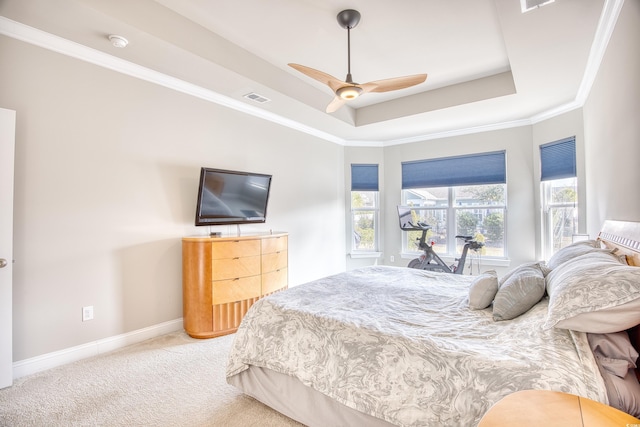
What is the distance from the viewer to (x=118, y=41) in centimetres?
243

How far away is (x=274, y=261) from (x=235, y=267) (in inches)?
21.6

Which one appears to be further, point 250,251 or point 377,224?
point 377,224

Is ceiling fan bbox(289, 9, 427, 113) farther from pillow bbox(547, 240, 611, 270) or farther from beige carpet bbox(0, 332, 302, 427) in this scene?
beige carpet bbox(0, 332, 302, 427)

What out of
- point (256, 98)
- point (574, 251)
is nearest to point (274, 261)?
point (256, 98)

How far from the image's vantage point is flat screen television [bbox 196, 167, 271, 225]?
10.7 feet

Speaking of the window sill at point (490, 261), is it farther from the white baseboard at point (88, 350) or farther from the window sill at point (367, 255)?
the white baseboard at point (88, 350)

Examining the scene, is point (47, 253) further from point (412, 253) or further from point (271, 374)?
point (412, 253)

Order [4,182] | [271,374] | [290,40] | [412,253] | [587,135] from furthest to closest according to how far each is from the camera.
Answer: [412,253] → [587,135] → [290,40] → [4,182] → [271,374]

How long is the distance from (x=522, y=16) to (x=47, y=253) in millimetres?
4075

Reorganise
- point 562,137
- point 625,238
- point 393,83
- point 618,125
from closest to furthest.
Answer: point 625,238, point 618,125, point 393,83, point 562,137

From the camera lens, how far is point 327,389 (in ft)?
5.26

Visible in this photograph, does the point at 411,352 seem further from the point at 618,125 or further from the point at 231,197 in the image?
the point at 231,197

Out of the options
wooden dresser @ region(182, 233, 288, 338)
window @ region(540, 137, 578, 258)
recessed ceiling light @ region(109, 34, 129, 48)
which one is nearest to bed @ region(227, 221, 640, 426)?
wooden dresser @ region(182, 233, 288, 338)

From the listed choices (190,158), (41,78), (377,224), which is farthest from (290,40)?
(377,224)
